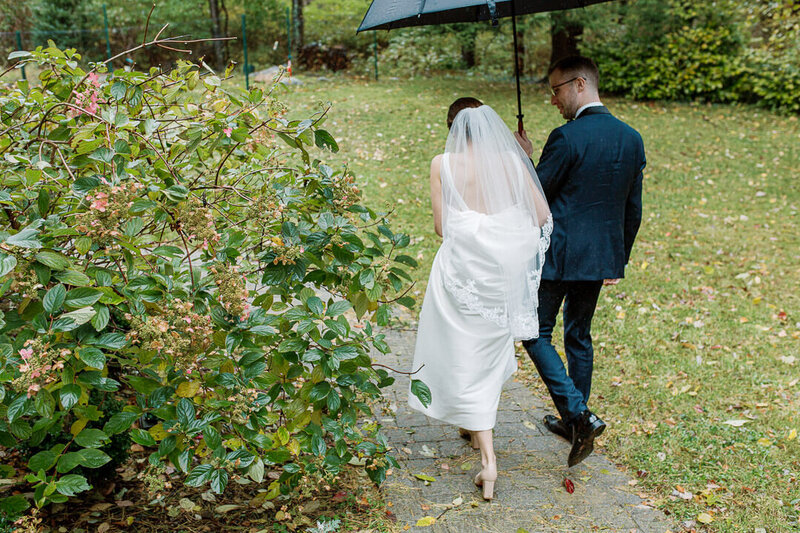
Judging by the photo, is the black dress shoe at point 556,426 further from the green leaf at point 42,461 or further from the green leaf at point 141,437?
the green leaf at point 42,461

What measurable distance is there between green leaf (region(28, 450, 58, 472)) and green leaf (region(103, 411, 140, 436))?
20cm

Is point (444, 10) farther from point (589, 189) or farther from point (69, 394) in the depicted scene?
point (69, 394)

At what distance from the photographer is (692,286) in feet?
22.2

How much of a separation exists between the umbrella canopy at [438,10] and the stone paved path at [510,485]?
7.59 ft

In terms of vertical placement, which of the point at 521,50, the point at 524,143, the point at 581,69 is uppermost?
the point at 581,69

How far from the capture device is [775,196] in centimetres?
976

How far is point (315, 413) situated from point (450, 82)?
13.5m

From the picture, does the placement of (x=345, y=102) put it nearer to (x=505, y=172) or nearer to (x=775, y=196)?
(x=775, y=196)

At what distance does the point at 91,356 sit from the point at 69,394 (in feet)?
0.55

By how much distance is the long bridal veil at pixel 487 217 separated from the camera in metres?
3.28

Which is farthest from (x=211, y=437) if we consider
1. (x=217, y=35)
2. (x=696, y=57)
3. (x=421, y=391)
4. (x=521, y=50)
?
(x=217, y=35)

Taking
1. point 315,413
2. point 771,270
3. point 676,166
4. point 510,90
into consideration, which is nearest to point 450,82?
point 510,90

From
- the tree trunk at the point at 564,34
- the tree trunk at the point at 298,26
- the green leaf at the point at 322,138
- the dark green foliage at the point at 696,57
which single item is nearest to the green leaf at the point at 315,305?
the green leaf at the point at 322,138

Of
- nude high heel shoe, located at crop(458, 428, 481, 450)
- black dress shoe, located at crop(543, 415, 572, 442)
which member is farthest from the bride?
black dress shoe, located at crop(543, 415, 572, 442)
